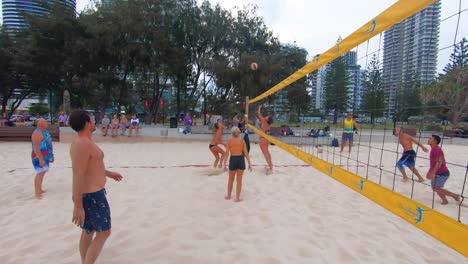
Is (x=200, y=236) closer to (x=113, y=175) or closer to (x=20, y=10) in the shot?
(x=113, y=175)

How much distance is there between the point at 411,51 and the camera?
2078 millimetres

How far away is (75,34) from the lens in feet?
46.8

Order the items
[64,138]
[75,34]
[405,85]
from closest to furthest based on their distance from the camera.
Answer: [405,85]
[64,138]
[75,34]

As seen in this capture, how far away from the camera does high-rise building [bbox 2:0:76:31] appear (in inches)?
611

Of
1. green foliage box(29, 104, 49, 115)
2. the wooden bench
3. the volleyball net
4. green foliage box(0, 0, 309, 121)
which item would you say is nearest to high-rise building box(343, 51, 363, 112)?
the volleyball net

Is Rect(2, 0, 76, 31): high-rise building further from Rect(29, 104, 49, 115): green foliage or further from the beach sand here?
Rect(29, 104, 49, 115): green foliage

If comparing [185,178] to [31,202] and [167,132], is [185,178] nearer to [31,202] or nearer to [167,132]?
[31,202]

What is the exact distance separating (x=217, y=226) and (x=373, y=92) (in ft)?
6.98

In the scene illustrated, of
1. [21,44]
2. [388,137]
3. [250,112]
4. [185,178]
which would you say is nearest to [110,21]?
[21,44]

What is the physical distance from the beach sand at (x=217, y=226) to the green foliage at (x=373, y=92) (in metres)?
1.24

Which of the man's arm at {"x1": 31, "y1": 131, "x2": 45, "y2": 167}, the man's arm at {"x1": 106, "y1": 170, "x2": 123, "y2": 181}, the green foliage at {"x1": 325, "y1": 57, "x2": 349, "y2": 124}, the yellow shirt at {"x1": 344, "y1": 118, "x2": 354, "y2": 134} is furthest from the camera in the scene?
the yellow shirt at {"x1": 344, "y1": 118, "x2": 354, "y2": 134}

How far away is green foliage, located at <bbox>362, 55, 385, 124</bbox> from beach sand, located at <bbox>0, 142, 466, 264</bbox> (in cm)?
124

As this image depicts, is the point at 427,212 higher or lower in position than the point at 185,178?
higher

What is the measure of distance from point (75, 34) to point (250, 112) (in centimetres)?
1017
